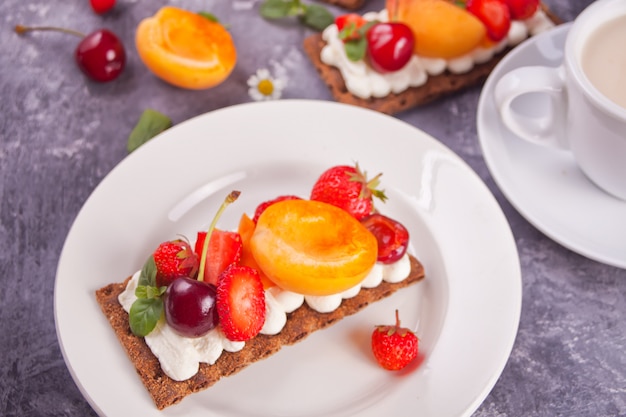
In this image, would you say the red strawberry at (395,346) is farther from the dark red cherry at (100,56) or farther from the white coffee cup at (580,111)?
the dark red cherry at (100,56)

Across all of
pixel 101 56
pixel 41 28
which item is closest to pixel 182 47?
pixel 101 56

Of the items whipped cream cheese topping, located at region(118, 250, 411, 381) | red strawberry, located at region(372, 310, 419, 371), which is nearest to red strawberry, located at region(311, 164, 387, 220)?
whipped cream cheese topping, located at region(118, 250, 411, 381)

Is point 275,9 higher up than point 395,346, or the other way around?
point 275,9

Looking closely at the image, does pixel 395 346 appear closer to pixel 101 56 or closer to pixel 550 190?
pixel 550 190

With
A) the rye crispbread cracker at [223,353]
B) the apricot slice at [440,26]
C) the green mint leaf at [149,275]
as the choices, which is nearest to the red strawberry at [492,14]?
the apricot slice at [440,26]

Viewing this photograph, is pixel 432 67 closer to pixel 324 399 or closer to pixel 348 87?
pixel 348 87

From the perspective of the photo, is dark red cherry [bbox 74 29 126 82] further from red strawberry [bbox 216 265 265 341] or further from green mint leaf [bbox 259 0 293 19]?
red strawberry [bbox 216 265 265 341]
